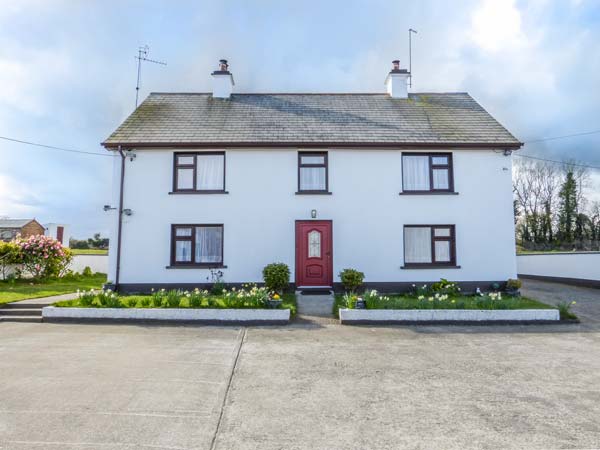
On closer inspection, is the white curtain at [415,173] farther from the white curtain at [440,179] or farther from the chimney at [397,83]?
the chimney at [397,83]

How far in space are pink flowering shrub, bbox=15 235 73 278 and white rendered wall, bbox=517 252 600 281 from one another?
2295 cm

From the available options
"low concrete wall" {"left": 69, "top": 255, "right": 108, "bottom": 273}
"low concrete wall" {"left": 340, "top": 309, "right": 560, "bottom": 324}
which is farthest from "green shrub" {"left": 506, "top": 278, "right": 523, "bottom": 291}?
"low concrete wall" {"left": 69, "top": 255, "right": 108, "bottom": 273}

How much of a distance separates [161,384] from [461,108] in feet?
49.0

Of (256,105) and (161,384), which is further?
(256,105)

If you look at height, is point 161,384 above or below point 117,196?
below

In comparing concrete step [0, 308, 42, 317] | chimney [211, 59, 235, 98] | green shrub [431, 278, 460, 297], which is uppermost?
chimney [211, 59, 235, 98]

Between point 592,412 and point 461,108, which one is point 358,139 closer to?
point 461,108

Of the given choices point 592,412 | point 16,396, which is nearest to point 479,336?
point 592,412

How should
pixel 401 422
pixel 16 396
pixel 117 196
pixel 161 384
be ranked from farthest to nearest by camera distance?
pixel 117 196 < pixel 161 384 < pixel 16 396 < pixel 401 422

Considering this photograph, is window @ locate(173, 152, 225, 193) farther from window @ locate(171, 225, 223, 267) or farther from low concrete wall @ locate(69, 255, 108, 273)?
low concrete wall @ locate(69, 255, 108, 273)

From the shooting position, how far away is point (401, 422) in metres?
4.03

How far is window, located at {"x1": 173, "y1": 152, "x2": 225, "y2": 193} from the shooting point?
12531 millimetres

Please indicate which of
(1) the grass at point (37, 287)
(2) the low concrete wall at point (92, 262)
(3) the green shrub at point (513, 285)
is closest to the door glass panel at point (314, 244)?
(3) the green shrub at point (513, 285)

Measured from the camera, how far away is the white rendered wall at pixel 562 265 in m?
14.8
